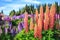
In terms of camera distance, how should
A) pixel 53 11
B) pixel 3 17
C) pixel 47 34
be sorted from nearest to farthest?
pixel 47 34 < pixel 53 11 < pixel 3 17

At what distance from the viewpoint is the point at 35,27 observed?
424 centimetres

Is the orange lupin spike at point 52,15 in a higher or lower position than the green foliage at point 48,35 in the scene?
higher

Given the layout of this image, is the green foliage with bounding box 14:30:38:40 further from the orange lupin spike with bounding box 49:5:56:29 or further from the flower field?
the orange lupin spike with bounding box 49:5:56:29

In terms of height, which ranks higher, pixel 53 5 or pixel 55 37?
pixel 53 5

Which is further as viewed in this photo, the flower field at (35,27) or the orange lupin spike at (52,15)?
the orange lupin spike at (52,15)

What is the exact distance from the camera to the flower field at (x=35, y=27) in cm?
421

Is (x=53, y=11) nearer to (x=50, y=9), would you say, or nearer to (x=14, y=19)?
(x=50, y=9)

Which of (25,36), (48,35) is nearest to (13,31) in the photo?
(25,36)

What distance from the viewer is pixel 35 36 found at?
421cm

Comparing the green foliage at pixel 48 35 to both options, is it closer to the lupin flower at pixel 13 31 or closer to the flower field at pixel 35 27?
the flower field at pixel 35 27

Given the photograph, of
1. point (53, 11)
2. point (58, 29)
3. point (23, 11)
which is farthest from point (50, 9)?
point (23, 11)

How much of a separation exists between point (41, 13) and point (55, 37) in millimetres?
447

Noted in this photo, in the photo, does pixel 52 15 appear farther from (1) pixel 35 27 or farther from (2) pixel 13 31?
(2) pixel 13 31

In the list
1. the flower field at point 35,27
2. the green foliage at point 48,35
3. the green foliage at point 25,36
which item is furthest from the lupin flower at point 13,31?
the green foliage at point 48,35
